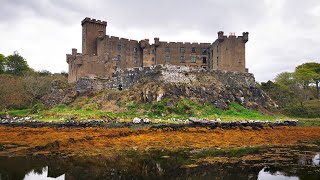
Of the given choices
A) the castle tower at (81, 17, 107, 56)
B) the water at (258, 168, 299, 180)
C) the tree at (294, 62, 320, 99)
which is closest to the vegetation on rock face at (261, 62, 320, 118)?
the tree at (294, 62, 320, 99)

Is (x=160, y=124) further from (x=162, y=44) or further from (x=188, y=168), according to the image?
(x=162, y=44)

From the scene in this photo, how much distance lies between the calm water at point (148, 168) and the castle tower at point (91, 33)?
41.6m

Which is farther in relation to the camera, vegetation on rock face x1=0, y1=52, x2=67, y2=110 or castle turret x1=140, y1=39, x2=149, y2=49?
castle turret x1=140, y1=39, x2=149, y2=49

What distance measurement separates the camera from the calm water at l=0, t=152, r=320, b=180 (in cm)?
1345

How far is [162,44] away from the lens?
203ft

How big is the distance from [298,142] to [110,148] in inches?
585

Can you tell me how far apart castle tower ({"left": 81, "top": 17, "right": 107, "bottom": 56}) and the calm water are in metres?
41.6

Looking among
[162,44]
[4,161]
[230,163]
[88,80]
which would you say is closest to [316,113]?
[162,44]

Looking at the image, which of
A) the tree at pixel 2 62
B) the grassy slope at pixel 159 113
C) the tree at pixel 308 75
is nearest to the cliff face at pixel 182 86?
the grassy slope at pixel 159 113

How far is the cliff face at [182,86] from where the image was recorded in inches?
1832

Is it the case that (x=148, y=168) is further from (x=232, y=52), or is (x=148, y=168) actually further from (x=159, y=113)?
(x=232, y=52)

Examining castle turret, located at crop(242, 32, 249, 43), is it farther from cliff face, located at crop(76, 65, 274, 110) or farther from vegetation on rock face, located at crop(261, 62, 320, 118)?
vegetation on rock face, located at crop(261, 62, 320, 118)

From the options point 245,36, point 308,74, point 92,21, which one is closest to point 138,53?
point 92,21

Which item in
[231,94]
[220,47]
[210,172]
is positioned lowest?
[210,172]
